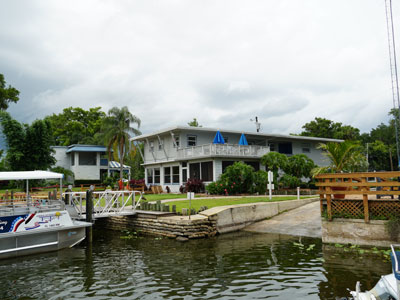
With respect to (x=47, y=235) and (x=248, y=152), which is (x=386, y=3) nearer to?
(x=248, y=152)

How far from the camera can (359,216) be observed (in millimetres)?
11523

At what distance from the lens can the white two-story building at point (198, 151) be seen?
2910 centimetres

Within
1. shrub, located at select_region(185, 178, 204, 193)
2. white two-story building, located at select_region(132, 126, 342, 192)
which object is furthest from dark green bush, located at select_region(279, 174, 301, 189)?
shrub, located at select_region(185, 178, 204, 193)

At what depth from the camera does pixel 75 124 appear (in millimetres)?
55969

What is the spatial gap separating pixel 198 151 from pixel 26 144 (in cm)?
1576

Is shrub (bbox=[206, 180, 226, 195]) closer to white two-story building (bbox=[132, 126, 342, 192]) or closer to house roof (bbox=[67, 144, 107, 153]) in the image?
white two-story building (bbox=[132, 126, 342, 192])

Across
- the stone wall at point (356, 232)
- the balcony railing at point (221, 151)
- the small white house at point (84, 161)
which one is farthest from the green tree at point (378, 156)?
the stone wall at point (356, 232)

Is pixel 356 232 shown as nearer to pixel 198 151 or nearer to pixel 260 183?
pixel 260 183

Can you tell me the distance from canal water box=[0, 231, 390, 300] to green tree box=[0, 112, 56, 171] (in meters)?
20.4

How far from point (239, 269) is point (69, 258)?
6055 millimetres

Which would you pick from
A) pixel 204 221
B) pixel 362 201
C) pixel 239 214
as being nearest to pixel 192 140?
pixel 239 214

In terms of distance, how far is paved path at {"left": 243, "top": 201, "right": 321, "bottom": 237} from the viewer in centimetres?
1444

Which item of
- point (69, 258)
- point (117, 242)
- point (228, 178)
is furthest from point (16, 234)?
point (228, 178)

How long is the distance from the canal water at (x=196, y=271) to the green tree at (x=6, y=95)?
108 ft
